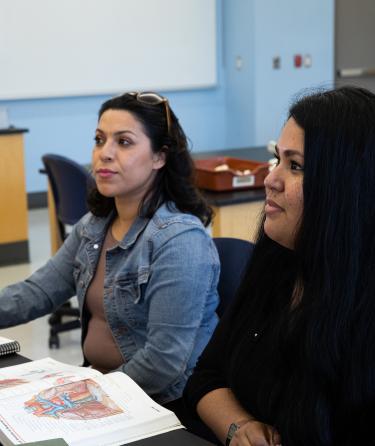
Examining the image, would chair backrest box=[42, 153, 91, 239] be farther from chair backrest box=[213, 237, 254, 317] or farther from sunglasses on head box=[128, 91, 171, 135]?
chair backrest box=[213, 237, 254, 317]

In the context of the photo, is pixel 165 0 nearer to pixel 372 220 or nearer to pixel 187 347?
pixel 187 347

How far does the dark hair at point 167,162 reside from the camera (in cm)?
214

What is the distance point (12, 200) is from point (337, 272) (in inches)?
177

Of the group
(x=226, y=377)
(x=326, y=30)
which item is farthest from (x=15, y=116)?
(x=226, y=377)

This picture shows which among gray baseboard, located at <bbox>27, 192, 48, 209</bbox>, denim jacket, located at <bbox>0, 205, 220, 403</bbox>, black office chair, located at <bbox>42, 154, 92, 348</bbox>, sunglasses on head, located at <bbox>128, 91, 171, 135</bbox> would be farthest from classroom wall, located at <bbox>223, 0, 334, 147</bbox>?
denim jacket, located at <bbox>0, 205, 220, 403</bbox>

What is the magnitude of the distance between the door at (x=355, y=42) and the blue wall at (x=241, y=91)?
4.5 inches

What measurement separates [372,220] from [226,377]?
1.66ft

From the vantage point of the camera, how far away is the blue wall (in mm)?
7484

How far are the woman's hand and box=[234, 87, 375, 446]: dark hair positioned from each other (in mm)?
51

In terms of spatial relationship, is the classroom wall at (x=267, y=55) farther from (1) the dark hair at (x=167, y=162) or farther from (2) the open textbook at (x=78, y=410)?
(2) the open textbook at (x=78, y=410)

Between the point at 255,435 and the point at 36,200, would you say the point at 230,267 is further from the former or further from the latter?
the point at 36,200

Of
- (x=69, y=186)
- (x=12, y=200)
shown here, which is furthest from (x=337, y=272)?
(x=12, y=200)

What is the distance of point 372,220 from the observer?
4.35 ft

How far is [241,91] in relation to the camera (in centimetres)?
806
